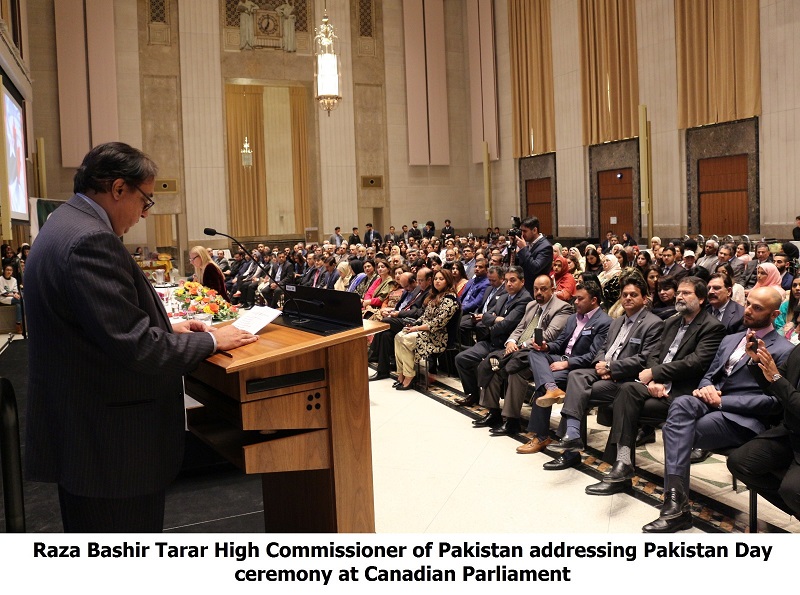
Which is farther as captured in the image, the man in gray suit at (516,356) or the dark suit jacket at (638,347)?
the man in gray suit at (516,356)

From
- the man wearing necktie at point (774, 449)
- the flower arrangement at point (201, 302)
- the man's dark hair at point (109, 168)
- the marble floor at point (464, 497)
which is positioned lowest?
the marble floor at point (464, 497)

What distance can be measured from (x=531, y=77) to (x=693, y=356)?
1806 centimetres

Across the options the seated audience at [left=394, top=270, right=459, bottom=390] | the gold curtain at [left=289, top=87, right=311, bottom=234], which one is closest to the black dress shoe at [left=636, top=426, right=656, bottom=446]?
the seated audience at [left=394, top=270, right=459, bottom=390]

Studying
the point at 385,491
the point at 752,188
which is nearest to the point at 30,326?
the point at 385,491

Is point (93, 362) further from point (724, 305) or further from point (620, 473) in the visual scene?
point (724, 305)

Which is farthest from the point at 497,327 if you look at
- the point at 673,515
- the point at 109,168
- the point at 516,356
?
the point at 109,168

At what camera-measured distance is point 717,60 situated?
15258 millimetres

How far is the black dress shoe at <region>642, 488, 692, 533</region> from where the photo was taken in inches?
151

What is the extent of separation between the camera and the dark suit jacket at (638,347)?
485 cm

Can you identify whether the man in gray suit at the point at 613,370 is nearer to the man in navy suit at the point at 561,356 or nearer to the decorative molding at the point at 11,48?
the man in navy suit at the point at 561,356

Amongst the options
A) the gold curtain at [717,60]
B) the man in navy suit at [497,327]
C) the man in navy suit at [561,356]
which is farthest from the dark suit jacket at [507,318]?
the gold curtain at [717,60]

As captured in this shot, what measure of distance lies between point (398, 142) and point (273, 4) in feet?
18.8

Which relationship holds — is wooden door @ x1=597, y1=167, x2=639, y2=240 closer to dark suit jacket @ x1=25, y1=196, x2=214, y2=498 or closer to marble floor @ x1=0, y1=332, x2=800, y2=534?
marble floor @ x1=0, y1=332, x2=800, y2=534

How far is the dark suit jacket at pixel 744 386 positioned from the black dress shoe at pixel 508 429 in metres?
1.85
